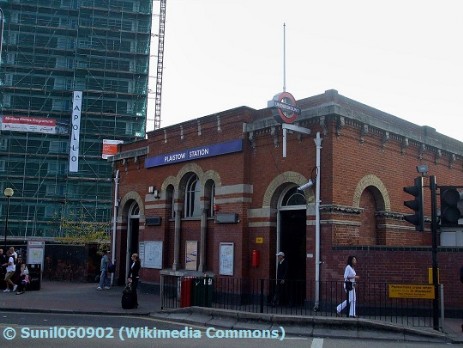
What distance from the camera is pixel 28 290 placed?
72.2ft

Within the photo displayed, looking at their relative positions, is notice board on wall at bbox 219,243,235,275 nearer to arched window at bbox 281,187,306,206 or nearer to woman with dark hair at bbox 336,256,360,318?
arched window at bbox 281,187,306,206

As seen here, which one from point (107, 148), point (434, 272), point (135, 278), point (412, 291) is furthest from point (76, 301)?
point (107, 148)

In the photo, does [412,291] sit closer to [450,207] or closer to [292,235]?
[450,207]

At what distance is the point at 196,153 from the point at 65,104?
34405mm

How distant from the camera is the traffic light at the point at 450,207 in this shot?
12.0 metres

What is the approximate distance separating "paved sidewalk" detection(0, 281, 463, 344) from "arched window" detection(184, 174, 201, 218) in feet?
11.3

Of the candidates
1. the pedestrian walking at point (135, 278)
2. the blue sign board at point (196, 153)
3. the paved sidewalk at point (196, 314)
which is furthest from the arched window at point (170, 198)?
the pedestrian walking at point (135, 278)

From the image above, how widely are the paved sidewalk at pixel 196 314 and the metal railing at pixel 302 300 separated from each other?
66 centimetres

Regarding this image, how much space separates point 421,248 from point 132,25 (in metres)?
44.1

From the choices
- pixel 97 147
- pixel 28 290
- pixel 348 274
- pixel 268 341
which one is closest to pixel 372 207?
pixel 348 274

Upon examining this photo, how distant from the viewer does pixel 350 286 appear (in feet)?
45.0

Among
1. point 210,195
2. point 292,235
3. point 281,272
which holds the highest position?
point 210,195

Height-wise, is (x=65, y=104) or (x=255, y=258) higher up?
(x=65, y=104)

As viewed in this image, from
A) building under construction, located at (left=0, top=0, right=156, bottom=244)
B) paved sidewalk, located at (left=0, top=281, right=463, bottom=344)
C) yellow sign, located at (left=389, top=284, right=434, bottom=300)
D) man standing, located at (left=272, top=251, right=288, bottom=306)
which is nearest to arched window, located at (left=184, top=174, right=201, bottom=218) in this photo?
paved sidewalk, located at (left=0, top=281, right=463, bottom=344)
